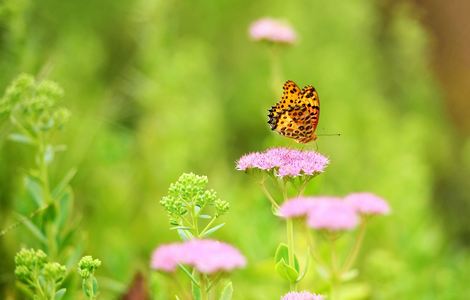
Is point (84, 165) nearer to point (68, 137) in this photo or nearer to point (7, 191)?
point (68, 137)

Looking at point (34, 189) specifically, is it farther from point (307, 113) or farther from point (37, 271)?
point (307, 113)

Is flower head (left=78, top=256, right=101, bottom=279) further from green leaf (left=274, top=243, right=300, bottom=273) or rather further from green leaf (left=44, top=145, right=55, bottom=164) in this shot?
green leaf (left=44, top=145, right=55, bottom=164)

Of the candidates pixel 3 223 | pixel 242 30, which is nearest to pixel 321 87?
pixel 242 30

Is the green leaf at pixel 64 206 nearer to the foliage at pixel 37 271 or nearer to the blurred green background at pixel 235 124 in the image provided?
the blurred green background at pixel 235 124

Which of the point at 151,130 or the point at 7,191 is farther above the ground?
the point at 151,130

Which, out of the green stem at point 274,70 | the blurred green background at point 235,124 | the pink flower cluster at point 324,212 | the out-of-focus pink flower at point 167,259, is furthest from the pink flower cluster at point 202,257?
the green stem at point 274,70

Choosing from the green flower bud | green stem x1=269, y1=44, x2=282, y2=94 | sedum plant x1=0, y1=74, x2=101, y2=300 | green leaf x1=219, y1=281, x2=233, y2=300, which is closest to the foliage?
the green flower bud

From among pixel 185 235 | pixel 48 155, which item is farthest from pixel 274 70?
pixel 185 235
